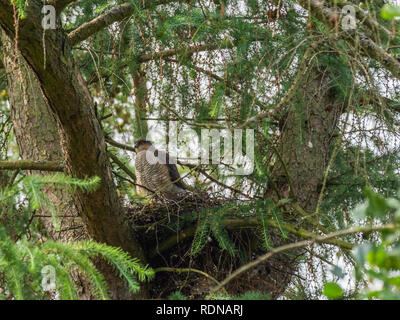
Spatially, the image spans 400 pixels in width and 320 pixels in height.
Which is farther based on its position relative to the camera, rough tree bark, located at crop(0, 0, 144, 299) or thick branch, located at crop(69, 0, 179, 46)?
thick branch, located at crop(69, 0, 179, 46)

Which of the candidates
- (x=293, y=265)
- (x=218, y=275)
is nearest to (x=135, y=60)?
(x=218, y=275)

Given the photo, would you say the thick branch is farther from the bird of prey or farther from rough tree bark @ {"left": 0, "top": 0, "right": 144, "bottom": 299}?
the bird of prey

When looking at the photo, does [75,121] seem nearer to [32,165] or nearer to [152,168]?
[32,165]

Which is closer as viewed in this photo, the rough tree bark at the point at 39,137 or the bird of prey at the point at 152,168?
the rough tree bark at the point at 39,137

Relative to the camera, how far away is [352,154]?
4000 millimetres

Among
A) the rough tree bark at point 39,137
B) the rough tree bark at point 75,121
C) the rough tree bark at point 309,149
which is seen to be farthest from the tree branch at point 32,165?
the rough tree bark at point 309,149

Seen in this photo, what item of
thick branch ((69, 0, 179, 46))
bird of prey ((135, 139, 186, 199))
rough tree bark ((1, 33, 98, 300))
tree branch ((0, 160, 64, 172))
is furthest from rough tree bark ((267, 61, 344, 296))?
tree branch ((0, 160, 64, 172))

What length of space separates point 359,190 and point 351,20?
2.15 meters

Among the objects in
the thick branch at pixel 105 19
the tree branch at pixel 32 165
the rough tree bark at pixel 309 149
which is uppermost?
the thick branch at pixel 105 19

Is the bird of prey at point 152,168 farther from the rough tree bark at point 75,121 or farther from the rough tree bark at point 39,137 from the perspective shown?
the rough tree bark at point 75,121

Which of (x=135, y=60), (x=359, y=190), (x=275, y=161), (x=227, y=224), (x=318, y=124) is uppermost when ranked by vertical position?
(x=135, y=60)

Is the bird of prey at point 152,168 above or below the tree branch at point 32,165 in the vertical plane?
above

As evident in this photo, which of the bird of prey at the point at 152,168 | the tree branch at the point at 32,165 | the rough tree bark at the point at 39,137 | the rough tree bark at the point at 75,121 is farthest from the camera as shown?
the bird of prey at the point at 152,168
